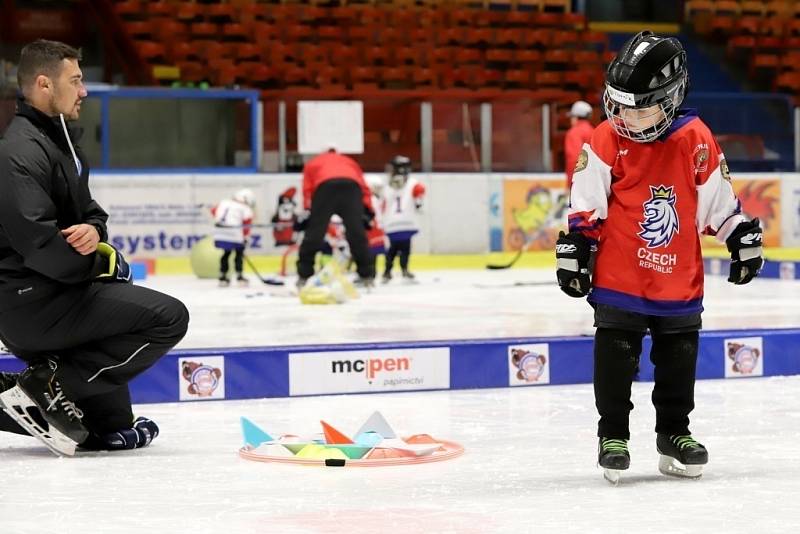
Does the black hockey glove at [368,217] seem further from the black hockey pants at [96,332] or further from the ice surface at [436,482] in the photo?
the black hockey pants at [96,332]

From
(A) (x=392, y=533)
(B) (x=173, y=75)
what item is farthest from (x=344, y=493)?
(B) (x=173, y=75)

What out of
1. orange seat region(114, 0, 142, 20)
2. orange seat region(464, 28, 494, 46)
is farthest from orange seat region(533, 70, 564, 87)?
orange seat region(114, 0, 142, 20)

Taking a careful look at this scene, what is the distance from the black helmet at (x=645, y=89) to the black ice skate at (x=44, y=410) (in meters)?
1.72

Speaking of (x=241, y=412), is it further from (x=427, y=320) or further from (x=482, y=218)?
(x=482, y=218)

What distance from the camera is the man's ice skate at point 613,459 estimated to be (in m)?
3.38

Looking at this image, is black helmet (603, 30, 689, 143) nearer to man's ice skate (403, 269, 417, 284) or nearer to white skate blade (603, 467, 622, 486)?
white skate blade (603, 467, 622, 486)

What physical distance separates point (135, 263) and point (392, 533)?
9.41m

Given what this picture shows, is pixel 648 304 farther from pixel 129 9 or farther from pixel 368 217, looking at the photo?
pixel 129 9

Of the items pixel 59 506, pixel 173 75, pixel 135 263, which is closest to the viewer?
pixel 59 506

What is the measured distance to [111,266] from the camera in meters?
3.94

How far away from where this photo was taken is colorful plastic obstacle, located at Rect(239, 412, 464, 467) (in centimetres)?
374

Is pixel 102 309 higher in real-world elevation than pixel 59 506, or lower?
higher

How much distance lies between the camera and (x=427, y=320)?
7.82 metres

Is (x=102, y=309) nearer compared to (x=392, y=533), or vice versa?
(x=392, y=533)
